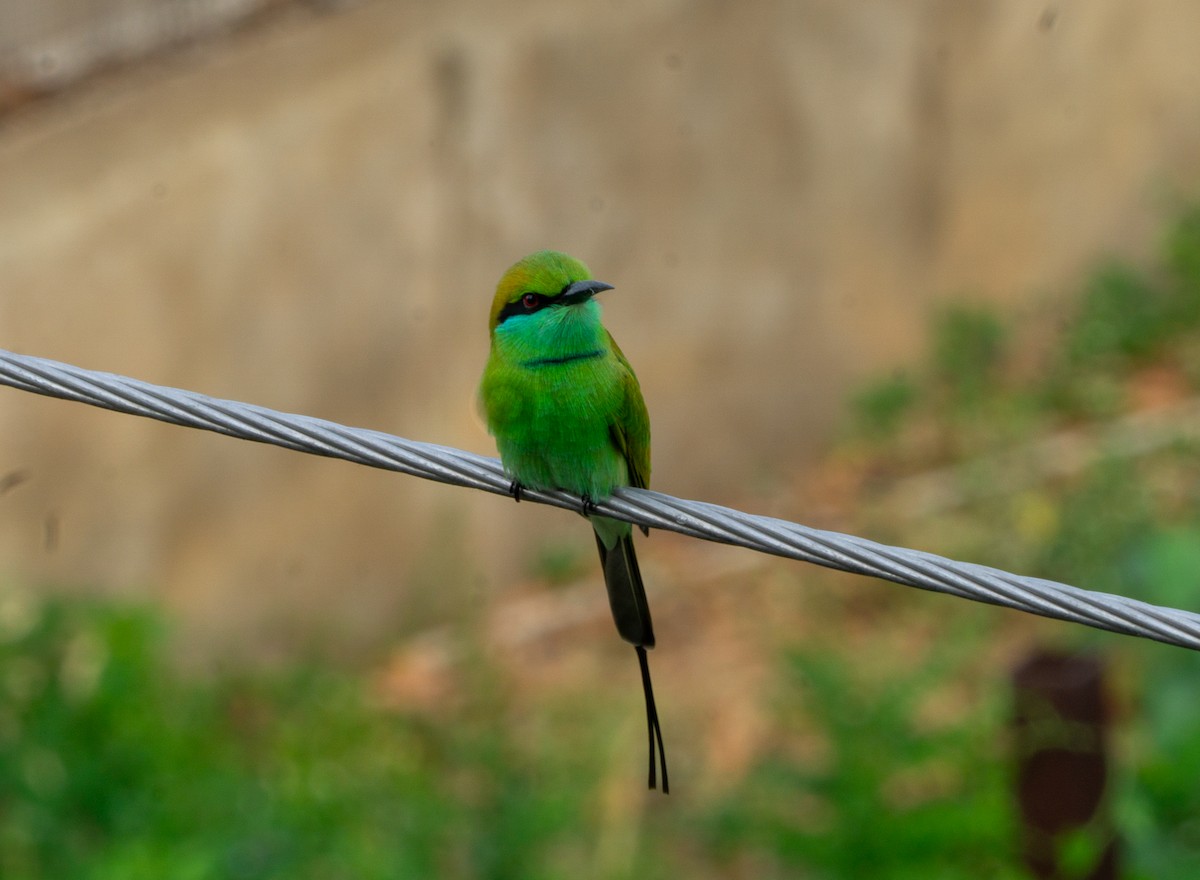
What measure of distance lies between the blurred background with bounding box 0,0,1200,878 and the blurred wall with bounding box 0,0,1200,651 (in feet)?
0.06

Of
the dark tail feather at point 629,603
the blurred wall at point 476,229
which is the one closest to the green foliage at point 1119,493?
the blurred wall at point 476,229

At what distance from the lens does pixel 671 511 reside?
2.35 metres

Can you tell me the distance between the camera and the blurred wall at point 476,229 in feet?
19.3

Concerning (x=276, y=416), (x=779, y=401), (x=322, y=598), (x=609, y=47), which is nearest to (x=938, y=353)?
(x=779, y=401)

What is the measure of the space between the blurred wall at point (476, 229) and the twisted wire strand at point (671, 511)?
3.71 m

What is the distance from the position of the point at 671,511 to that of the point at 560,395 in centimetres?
64

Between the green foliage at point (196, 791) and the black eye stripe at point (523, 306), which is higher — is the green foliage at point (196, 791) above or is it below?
below

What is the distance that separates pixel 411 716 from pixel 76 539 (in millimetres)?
1459

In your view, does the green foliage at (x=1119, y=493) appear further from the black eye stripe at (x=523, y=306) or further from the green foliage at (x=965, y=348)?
the black eye stripe at (x=523, y=306)

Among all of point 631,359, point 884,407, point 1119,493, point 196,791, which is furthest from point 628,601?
point 884,407

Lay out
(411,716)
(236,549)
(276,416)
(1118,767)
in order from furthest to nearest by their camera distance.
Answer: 1. (236,549)
2. (411,716)
3. (1118,767)
4. (276,416)

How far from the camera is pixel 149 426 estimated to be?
19.7 feet

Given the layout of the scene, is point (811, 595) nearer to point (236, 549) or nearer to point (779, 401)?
point (779, 401)

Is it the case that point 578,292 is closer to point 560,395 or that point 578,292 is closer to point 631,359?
point 560,395
